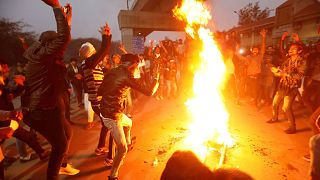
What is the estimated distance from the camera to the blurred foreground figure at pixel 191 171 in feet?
5.21

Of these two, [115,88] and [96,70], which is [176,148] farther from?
[96,70]

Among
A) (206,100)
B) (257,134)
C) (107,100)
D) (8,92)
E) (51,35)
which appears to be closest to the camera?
(51,35)

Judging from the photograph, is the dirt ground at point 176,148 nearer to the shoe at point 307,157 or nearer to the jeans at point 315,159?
the shoe at point 307,157

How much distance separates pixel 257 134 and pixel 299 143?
1.02 metres

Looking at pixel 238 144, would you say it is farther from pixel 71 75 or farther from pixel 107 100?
pixel 71 75

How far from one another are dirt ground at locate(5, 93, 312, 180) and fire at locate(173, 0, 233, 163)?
34 centimetres

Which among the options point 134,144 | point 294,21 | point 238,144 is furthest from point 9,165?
point 294,21

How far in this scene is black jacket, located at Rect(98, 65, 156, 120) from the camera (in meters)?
3.94

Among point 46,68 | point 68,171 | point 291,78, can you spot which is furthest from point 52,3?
point 291,78

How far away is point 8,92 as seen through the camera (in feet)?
14.3

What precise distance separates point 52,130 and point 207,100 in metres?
5.08

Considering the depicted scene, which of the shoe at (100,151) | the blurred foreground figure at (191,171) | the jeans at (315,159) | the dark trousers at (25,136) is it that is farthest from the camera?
the shoe at (100,151)

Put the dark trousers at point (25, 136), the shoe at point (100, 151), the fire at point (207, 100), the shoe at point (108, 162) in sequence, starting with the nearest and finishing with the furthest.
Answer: the dark trousers at point (25, 136) < the shoe at point (108, 162) < the shoe at point (100, 151) < the fire at point (207, 100)

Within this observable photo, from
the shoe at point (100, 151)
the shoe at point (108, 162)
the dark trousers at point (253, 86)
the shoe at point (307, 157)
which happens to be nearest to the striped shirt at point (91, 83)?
the shoe at point (100, 151)
